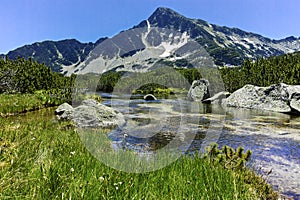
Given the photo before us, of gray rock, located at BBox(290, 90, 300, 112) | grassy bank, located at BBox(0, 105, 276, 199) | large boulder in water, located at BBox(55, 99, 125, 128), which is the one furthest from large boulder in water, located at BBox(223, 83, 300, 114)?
grassy bank, located at BBox(0, 105, 276, 199)

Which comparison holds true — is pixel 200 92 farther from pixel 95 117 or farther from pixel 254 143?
pixel 254 143

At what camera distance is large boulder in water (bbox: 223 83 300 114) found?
2416 centimetres

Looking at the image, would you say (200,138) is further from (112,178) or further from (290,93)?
(290,93)

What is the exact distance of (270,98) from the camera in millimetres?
27531

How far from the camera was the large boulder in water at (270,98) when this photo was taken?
24156 millimetres

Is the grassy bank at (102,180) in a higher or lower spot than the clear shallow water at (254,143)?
higher

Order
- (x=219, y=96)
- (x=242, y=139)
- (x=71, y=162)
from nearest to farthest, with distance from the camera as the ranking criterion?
(x=71, y=162), (x=242, y=139), (x=219, y=96)

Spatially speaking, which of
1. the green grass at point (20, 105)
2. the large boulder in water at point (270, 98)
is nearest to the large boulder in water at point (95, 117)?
the green grass at point (20, 105)

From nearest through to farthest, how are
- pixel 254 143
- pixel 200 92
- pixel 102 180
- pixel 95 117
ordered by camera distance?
1. pixel 102 180
2. pixel 254 143
3. pixel 95 117
4. pixel 200 92

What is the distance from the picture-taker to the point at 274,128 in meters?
14.0

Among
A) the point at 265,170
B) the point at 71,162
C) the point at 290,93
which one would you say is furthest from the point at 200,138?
the point at 290,93

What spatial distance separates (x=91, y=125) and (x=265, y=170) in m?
9.41

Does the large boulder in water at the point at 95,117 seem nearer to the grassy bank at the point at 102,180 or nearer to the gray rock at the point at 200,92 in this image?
the grassy bank at the point at 102,180

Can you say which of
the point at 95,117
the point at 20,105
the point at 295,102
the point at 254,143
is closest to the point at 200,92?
the point at 295,102
